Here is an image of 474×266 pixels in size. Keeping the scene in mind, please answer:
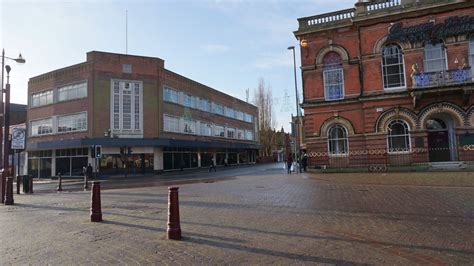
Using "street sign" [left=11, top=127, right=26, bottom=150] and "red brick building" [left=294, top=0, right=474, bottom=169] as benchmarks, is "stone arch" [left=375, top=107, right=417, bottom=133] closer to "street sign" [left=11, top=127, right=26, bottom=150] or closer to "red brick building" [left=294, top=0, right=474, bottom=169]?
"red brick building" [left=294, top=0, right=474, bottom=169]

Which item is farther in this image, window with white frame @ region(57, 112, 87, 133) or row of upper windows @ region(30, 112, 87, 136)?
row of upper windows @ region(30, 112, 87, 136)

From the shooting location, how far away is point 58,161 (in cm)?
3744

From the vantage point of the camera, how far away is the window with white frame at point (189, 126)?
43.6m

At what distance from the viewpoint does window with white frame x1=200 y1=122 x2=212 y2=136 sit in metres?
48.2

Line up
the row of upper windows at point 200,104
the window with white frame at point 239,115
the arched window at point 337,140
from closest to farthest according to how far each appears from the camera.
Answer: the arched window at point 337,140, the row of upper windows at point 200,104, the window with white frame at point 239,115

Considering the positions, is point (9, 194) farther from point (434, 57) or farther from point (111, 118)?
point (434, 57)

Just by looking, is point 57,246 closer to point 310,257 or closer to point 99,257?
point 99,257

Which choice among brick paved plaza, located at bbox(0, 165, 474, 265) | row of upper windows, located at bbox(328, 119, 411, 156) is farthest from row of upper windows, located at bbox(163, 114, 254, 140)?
brick paved plaza, located at bbox(0, 165, 474, 265)

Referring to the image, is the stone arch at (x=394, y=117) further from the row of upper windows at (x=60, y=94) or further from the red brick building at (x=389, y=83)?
the row of upper windows at (x=60, y=94)

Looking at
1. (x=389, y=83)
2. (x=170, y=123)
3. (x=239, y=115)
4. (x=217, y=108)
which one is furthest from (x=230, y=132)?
(x=389, y=83)

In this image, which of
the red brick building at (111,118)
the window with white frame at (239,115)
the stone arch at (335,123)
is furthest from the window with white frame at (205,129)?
the stone arch at (335,123)

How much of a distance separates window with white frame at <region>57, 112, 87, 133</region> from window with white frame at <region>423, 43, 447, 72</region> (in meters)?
30.9

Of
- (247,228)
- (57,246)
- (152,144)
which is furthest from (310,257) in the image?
(152,144)

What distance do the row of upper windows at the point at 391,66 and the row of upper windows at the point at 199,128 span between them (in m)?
20.8
